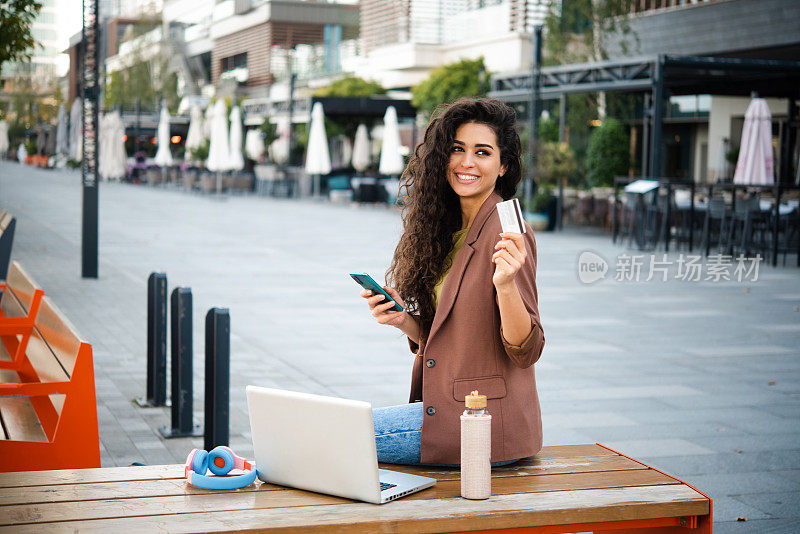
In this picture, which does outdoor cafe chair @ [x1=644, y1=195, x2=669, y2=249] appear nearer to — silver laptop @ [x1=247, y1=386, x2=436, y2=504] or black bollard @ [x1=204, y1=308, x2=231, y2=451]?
black bollard @ [x1=204, y1=308, x2=231, y2=451]

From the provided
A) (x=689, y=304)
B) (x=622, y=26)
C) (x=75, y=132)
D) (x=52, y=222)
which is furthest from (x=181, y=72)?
(x=689, y=304)

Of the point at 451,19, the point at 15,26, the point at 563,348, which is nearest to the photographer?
the point at 563,348

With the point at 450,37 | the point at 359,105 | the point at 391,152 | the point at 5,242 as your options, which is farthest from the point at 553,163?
the point at 450,37

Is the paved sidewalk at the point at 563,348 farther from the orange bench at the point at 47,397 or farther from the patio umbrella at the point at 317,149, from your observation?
the patio umbrella at the point at 317,149

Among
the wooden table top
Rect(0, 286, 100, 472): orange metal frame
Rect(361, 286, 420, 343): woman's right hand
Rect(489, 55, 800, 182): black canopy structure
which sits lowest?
Rect(0, 286, 100, 472): orange metal frame

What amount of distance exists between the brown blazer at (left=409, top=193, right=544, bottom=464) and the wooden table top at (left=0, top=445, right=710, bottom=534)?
98mm

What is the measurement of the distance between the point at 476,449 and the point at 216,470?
2.39ft

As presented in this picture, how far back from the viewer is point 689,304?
1198 centimetres

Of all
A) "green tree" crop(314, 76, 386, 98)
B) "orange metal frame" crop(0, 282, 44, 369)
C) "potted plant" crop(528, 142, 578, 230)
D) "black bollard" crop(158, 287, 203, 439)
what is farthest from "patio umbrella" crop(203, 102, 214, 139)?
"orange metal frame" crop(0, 282, 44, 369)

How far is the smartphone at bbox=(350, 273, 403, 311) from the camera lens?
3021 mm

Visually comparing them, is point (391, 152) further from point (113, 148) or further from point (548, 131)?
point (113, 148)

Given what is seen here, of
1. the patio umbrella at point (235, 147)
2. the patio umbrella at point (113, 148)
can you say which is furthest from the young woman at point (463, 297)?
the patio umbrella at point (113, 148)

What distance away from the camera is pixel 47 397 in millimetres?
4738

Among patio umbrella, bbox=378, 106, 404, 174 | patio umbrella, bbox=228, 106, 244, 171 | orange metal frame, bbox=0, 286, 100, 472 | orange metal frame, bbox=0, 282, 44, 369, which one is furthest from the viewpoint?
patio umbrella, bbox=228, 106, 244, 171
